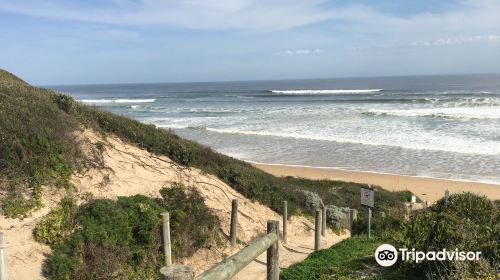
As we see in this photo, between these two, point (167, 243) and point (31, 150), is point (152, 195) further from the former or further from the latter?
point (31, 150)

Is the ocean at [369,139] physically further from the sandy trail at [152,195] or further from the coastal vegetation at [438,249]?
the coastal vegetation at [438,249]

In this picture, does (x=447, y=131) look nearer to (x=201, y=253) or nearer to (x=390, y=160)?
(x=390, y=160)

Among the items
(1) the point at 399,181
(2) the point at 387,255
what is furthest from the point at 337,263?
(1) the point at 399,181

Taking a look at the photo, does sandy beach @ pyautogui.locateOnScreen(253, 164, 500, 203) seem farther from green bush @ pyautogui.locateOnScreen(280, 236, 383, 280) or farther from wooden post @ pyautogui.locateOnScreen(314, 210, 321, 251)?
green bush @ pyautogui.locateOnScreen(280, 236, 383, 280)

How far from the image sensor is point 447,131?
32062mm

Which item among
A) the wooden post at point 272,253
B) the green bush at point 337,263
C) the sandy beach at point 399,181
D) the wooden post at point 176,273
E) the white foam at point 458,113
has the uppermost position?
the wooden post at point 176,273

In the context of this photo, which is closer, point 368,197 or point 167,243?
Result: point 167,243

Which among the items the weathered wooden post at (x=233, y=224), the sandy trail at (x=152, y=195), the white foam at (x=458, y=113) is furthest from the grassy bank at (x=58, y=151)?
the white foam at (x=458, y=113)

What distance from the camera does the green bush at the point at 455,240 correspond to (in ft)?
16.7

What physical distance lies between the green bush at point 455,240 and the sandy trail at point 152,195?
3.28 metres

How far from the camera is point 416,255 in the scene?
5840mm

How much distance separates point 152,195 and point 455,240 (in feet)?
20.4

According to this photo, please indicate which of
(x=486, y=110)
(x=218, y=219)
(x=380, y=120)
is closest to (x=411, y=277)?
(x=218, y=219)

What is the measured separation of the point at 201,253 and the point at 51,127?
4.15 meters
